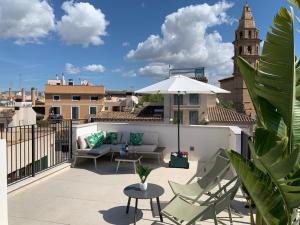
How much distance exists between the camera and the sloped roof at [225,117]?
27.8 m

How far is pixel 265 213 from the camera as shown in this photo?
1782 millimetres

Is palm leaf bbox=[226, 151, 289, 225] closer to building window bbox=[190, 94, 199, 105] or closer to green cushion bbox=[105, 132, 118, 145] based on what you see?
green cushion bbox=[105, 132, 118, 145]

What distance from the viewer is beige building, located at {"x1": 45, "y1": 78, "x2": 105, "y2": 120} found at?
172 feet

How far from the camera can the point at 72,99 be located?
53.0m

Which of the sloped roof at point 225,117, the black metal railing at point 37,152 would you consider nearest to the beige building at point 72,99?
the sloped roof at point 225,117

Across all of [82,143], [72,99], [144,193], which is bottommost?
[144,193]

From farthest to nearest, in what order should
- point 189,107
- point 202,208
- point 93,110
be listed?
point 93,110 → point 189,107 → point 202,208

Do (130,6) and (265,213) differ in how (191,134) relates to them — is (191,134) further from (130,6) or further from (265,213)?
(130,6)

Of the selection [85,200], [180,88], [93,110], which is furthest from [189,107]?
[93,110]

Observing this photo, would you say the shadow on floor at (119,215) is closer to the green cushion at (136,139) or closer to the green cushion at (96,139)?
the green cushion at (96,139)

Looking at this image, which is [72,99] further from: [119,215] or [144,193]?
[144,193]

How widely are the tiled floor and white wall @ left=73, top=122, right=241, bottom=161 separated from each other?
4.00 feet

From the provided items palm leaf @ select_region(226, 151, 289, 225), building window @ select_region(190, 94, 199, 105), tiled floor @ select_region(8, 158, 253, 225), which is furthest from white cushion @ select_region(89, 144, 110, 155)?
building window @ select_region(190, 94, 199, 105)

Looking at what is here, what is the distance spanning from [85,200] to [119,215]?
0.91m
